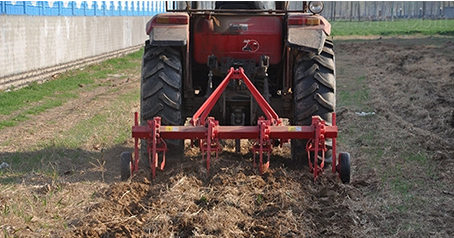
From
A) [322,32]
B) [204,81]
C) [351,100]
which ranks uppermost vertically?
[322,32]

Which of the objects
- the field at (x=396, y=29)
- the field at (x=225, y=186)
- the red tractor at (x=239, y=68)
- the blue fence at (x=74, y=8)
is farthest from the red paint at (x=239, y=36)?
the field at (x=396, y=29)

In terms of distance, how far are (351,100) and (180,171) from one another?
7883 millimetres

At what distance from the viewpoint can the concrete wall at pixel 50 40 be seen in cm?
1516

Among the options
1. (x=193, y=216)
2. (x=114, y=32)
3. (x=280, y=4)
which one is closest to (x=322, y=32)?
(x=280, y=4)

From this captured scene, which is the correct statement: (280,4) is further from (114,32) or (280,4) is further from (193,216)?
(114,32)

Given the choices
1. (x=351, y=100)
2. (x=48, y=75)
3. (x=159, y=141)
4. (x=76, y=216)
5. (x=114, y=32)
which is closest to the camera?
(x=76, y=216)

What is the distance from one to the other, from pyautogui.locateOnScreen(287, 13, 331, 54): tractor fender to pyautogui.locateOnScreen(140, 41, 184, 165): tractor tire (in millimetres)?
1279

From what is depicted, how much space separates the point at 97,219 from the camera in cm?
541

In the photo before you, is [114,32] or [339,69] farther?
[114,32]

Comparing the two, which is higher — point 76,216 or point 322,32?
point 322,32

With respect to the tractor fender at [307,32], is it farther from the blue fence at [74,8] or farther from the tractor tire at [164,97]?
the blue fence at [74,8]

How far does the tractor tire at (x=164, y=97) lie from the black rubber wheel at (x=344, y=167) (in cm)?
166

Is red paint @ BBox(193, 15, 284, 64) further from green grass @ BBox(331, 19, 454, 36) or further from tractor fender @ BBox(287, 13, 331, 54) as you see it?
green grass @ BBox(331, 19, 454, 36)

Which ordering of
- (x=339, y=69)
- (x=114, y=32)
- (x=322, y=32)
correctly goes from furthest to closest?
(x=114, y=32) → (x=339, y=69) → (x=322, y=32)
